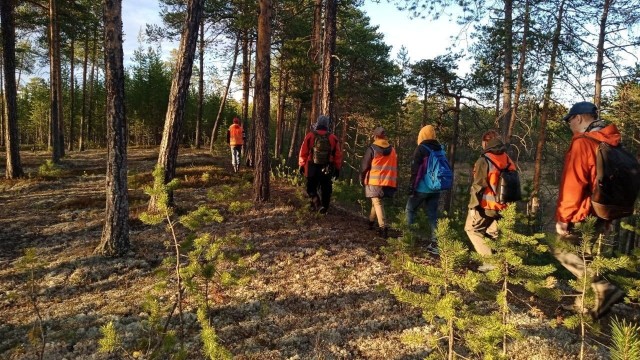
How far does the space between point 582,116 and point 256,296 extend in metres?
Result: 4.45

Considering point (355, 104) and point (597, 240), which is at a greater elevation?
point (355, 104)

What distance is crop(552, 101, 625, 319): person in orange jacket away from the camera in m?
3.73

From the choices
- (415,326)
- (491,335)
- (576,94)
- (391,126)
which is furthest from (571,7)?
(491,335)

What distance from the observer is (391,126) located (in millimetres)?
25828

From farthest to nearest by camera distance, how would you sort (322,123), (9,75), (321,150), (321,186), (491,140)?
1. (9,75)
2. (321,186)
3. (322,123)
4. (321,150)
5. (491,140)

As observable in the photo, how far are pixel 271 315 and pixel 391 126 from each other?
2266 cm

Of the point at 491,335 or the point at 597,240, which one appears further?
the point at 597,240

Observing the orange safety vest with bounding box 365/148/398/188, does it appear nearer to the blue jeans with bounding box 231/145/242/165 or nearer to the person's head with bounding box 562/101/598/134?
the person's head with bounding box 562/101/598/134

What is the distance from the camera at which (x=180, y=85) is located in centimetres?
741

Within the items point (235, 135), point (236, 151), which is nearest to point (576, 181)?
point (235, 135)

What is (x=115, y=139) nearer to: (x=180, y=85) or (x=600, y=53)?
(x=180, y=85)

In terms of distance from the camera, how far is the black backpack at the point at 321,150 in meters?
7.53

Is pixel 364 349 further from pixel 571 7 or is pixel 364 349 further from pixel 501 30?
pixel 571 7

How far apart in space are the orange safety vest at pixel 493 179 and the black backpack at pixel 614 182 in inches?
54.2
